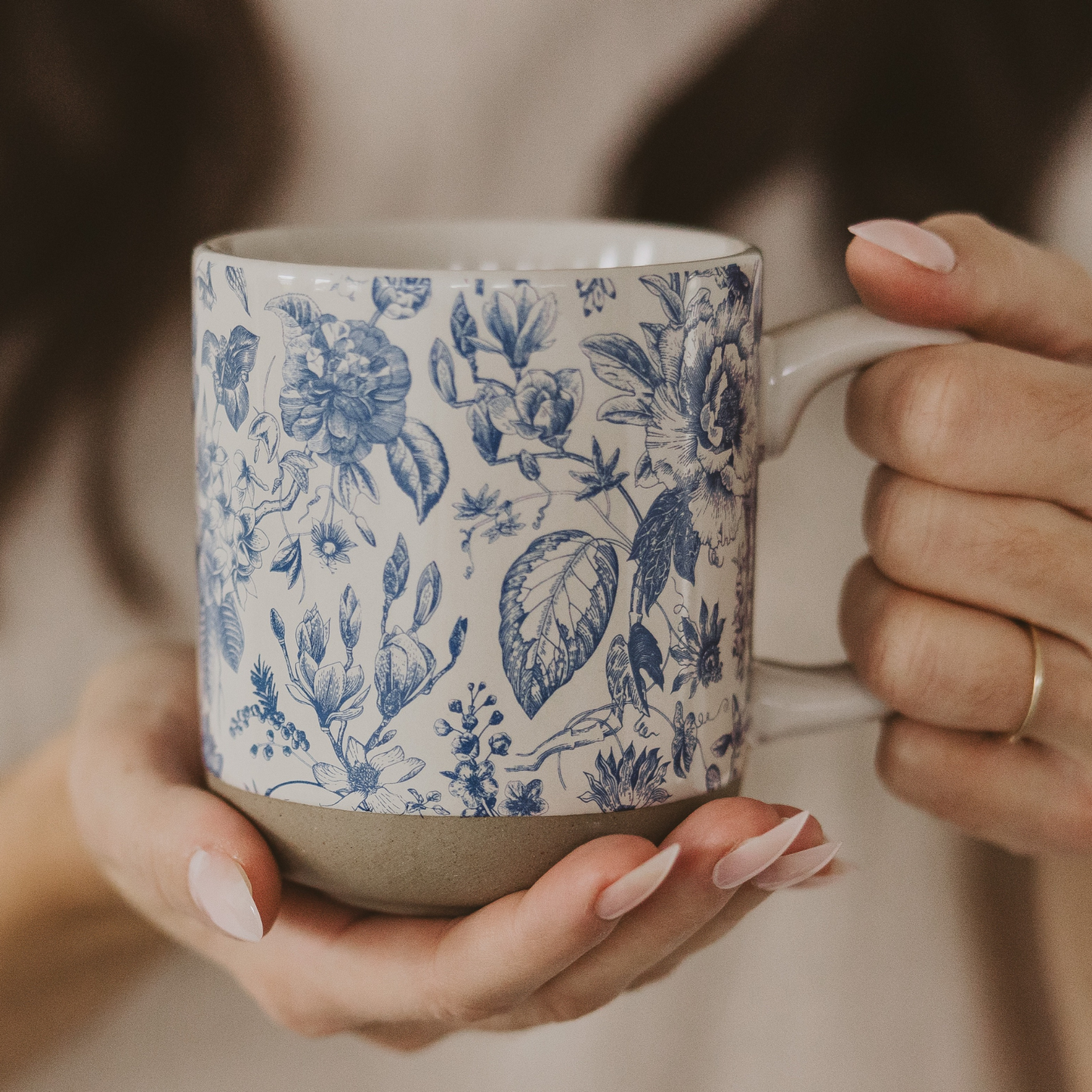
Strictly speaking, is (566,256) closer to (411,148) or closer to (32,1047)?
(411,148)

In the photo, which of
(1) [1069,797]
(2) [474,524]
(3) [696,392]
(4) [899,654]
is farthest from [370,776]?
(1) [1069,797]

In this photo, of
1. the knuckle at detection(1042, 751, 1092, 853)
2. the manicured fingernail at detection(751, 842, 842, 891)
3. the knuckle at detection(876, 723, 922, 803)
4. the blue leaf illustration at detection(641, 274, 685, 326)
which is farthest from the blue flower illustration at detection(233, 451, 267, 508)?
the knuckle at detection(1042, 751, 1092, 853)

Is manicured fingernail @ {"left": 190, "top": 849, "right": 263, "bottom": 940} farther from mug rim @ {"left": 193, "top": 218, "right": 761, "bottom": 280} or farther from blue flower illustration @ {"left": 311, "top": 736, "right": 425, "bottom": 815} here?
mug rim @ {"left": 193, "top": 218, "right": 761, "bottom": 280}

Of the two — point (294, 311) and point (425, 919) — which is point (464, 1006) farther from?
point (294, 311)

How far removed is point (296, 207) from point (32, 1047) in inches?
35.6

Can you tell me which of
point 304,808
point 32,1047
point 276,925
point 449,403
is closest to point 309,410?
point 449,403

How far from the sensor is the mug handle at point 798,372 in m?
0.60

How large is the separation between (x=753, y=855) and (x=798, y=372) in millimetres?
256

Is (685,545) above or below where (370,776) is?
above

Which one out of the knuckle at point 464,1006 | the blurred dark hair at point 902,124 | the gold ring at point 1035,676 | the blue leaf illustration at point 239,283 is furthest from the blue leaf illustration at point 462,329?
the blurred dark hair at point 902,124

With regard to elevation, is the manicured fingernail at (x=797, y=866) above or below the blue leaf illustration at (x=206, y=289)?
below

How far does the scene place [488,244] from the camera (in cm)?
72

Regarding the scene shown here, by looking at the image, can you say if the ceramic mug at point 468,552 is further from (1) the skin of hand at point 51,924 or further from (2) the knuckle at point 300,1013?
(1) the skin of hand at point 51,924

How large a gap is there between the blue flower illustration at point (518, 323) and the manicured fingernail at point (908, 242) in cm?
23
